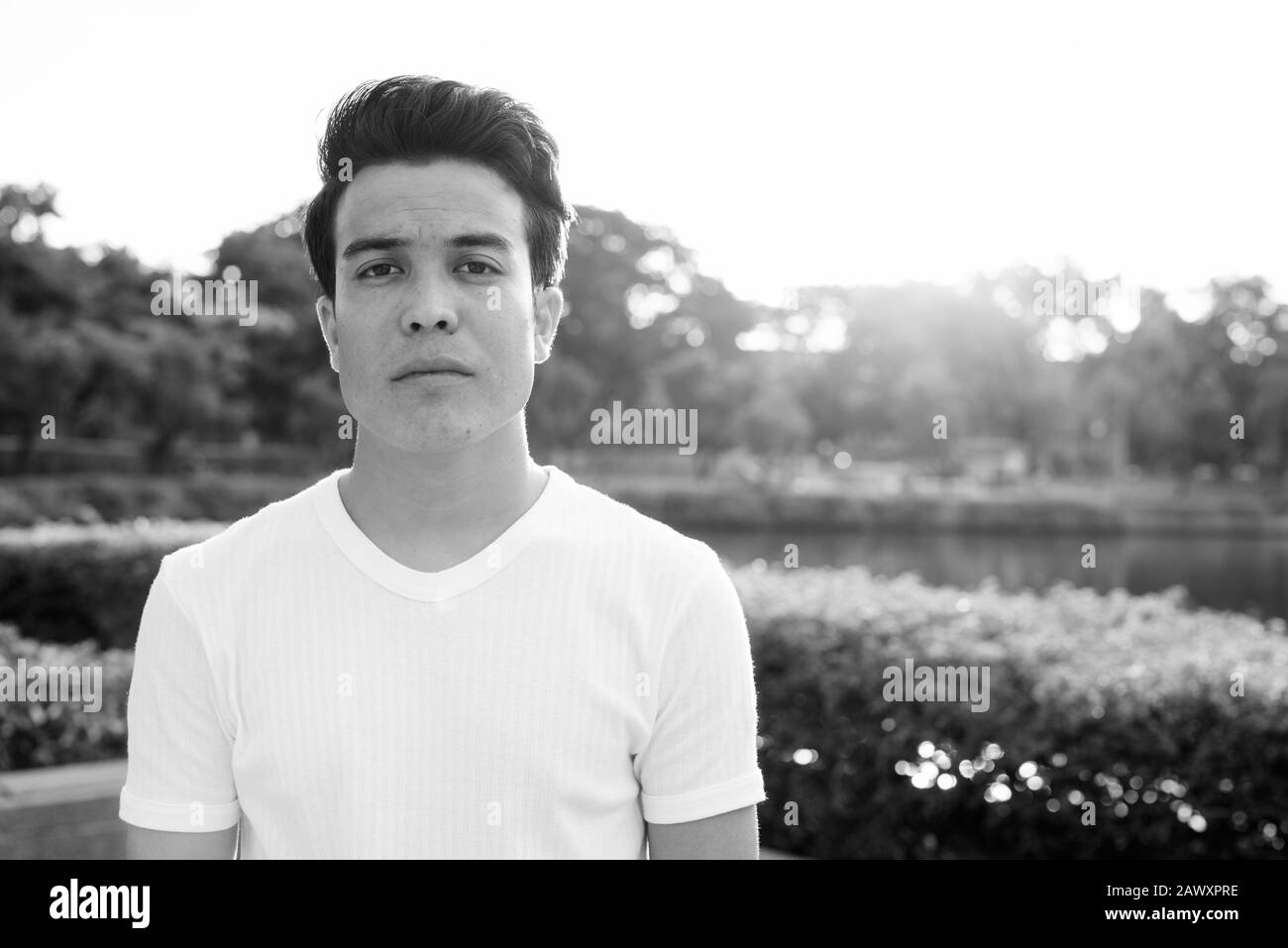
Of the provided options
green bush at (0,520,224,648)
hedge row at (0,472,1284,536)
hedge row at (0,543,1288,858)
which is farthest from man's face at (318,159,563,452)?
hedge row at (0,472,1284,536)

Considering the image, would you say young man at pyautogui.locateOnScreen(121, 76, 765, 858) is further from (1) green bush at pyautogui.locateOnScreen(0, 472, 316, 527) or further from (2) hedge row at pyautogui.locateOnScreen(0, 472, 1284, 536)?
Result: (2) hedge row at pyautogui.locateOnScreen(0, 472, 1284, 536)

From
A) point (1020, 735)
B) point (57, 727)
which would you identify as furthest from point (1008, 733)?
point (57, 727)

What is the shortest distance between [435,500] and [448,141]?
16.8 inches

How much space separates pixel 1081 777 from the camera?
12.5 ft

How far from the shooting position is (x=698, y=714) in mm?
1362

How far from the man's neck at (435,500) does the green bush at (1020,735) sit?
9.24 feet

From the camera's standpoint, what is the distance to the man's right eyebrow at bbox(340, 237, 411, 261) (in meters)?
1.41

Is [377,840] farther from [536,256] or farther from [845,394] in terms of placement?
[845,394]

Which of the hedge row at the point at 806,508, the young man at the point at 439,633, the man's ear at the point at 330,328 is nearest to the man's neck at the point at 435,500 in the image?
the young man at the point at 439,633

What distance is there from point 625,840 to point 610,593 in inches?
11.5

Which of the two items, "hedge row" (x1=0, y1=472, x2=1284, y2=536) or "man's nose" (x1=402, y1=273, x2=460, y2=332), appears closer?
"man's nose" (x1=402, y1=273, x2=460, y2=332)

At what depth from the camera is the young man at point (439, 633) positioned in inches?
52.5
